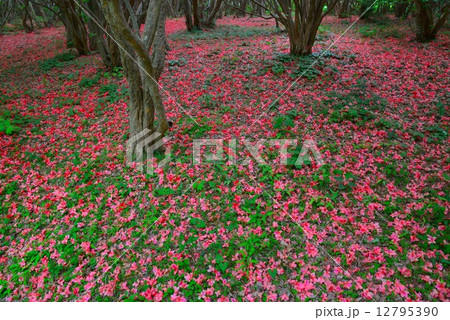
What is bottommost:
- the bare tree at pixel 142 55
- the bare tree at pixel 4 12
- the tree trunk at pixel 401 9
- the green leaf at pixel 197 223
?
the green leaf at pixel 197 223

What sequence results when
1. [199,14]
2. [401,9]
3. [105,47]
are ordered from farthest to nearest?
1. [199,14]
2. [401,9]
3. [105,47]

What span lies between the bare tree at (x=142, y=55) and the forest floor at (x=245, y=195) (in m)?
0.96

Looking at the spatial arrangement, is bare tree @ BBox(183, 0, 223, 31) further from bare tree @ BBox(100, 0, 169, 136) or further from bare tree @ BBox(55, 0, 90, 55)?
bare tree @ BBox(100, 0, 169, 136)

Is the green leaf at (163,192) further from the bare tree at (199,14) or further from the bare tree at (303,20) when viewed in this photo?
the bare tree at (199,14)

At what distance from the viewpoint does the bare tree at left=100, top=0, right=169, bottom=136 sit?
3.80 metres

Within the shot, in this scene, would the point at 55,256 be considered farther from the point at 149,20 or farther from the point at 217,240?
the point at 149,20

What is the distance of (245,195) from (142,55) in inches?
113

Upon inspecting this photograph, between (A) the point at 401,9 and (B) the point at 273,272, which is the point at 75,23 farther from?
(A) the point at 401,9

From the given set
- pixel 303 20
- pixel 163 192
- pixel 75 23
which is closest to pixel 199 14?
pixel 75 23

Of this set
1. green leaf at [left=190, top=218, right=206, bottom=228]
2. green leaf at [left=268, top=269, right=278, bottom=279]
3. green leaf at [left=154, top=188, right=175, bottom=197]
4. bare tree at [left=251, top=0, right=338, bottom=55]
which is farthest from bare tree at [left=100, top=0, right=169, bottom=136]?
bare tree at [left=251, top=0, right=338, bottom=55]

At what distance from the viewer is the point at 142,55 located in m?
4.09

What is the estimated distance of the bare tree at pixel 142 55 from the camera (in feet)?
12.5

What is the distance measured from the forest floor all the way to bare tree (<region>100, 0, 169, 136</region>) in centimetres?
96

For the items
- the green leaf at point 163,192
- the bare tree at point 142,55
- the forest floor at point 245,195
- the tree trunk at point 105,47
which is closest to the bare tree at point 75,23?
the tree trunk at point 105,47
